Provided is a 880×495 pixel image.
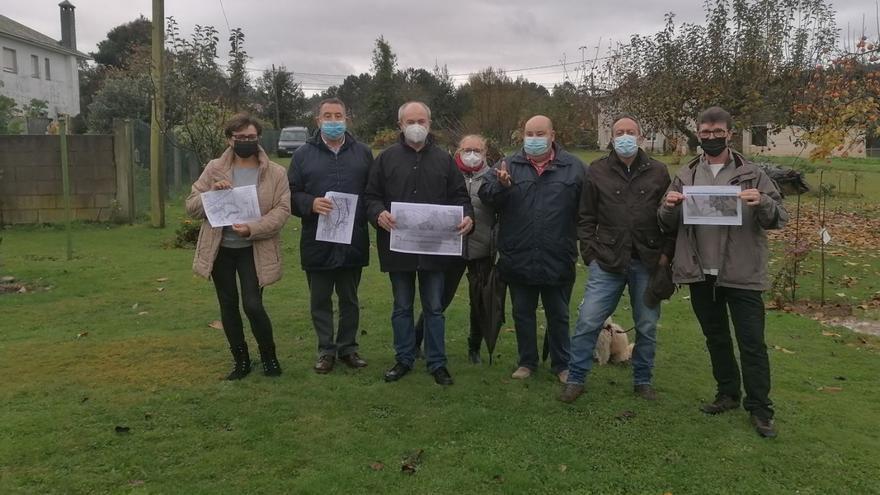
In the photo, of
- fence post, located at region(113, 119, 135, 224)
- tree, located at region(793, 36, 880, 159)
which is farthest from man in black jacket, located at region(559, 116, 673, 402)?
fence post, located at region(113, 119, 135, 224)

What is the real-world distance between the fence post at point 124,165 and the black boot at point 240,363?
32.2 feet

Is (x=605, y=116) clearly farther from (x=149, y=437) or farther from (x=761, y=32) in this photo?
(x=149, y=437)

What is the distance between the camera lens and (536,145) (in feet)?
16.3

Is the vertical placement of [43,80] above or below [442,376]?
above

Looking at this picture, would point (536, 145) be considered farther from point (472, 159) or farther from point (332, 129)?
point (332, 129)

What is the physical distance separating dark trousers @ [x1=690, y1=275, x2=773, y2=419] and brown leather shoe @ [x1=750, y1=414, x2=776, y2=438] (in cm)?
3

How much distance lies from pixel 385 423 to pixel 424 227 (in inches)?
54.9

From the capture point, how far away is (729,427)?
4.50 metres

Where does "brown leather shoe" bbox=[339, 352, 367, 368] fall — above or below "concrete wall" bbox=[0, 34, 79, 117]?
below

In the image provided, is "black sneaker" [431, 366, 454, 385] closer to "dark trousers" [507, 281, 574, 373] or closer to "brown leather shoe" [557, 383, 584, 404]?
"dark trousers" [507, 281, 574, 373]

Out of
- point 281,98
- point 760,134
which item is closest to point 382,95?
point 281,98

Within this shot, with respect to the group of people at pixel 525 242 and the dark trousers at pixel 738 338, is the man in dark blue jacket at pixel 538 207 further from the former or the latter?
the dark trousers at pixel 738 338

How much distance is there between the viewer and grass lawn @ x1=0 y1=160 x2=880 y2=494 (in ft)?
12.6

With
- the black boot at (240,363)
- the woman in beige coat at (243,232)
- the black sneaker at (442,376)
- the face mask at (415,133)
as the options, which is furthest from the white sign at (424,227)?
the black boot at (240,363)
